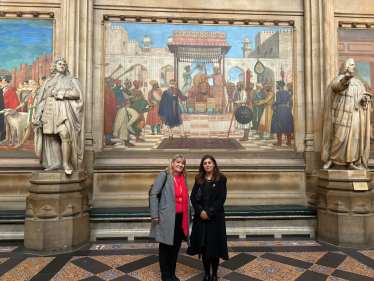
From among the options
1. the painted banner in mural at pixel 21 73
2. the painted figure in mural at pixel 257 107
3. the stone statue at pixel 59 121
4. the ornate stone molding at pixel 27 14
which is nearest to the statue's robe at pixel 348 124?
the painted figure in mural at pixel 257 107

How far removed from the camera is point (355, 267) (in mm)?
3434

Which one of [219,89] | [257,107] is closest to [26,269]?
[219,89]

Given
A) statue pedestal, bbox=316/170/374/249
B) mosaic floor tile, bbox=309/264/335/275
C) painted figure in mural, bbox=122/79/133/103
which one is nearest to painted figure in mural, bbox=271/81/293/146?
statue pedestal, bbox=316/170/374/249

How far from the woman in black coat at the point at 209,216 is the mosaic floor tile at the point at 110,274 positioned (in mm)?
1020

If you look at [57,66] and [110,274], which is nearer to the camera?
[110,274]

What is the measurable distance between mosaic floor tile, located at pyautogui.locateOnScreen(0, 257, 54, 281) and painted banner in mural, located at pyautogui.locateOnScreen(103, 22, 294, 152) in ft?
9.02

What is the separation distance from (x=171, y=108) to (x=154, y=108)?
0.38 metres

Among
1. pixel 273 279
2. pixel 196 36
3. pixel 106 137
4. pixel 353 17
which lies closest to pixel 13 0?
pixel 106 137

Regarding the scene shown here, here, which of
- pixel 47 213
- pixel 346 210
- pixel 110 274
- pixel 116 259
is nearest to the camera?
A: pixel 110 274

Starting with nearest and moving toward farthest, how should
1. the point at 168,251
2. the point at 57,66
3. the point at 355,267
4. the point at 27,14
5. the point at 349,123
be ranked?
the point at 168,251
the point at 355,267
the point at 57,66
the point at 349,123
the point at 27,14

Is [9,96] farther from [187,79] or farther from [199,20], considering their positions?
[199,20]

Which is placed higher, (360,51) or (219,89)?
(360,51)

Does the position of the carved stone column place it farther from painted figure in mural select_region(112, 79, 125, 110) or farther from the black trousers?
the black trousers

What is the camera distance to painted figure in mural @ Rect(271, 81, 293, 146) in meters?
6.00
